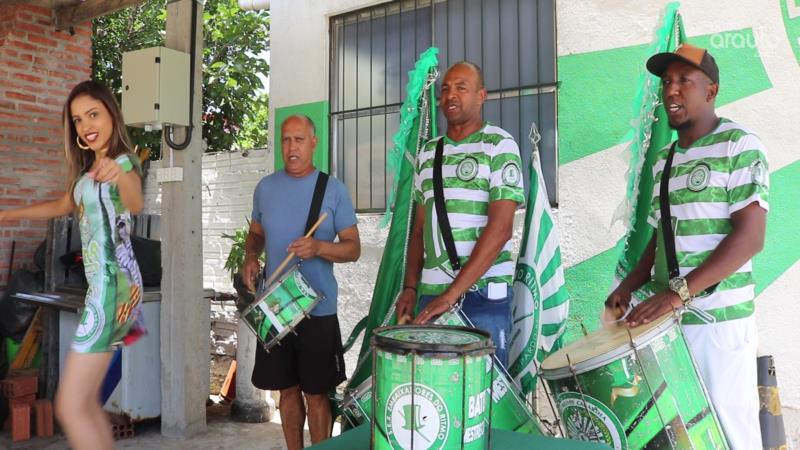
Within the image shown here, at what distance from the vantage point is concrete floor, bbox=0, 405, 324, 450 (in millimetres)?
4145

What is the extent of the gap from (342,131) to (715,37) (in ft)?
8.86

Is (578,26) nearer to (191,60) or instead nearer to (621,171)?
(621,171)

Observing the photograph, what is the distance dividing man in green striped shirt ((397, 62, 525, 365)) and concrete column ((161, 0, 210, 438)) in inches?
84.5

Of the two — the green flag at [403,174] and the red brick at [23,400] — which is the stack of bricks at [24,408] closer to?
the red brick at [23,400]

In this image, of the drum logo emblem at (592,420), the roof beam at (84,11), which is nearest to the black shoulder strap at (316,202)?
the drum logo emblem at (592,420)

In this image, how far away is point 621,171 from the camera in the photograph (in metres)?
3.77

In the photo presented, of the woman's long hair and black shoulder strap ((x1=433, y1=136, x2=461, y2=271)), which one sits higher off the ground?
the woman's long hair

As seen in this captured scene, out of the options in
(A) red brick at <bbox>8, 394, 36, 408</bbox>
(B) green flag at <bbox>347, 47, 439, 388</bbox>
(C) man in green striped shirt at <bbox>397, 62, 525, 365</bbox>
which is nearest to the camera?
(C) man in green striped shirt at <bbox>397, 62, 525, 365</bbox>

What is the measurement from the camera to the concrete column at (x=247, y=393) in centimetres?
466

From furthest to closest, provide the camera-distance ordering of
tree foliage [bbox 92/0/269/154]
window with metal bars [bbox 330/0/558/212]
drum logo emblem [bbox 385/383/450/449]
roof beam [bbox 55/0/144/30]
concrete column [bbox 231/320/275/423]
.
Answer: tree foliage [bbox 92/0/269/154]
roof beam [bbox 55/0/144/30]
concrete column [bbox 231/320/275/423]
window with metal bars [bbox 330/0/558/212]
drum logo emblem [bbox 385/383/450/449]

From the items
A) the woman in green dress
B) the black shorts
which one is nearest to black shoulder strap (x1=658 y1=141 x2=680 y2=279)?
the black shorts

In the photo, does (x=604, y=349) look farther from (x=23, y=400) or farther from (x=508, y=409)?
(x=23, y=400)

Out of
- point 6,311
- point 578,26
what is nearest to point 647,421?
point 578,26

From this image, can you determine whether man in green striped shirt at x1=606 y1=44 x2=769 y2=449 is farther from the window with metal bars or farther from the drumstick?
the window with metal bars
